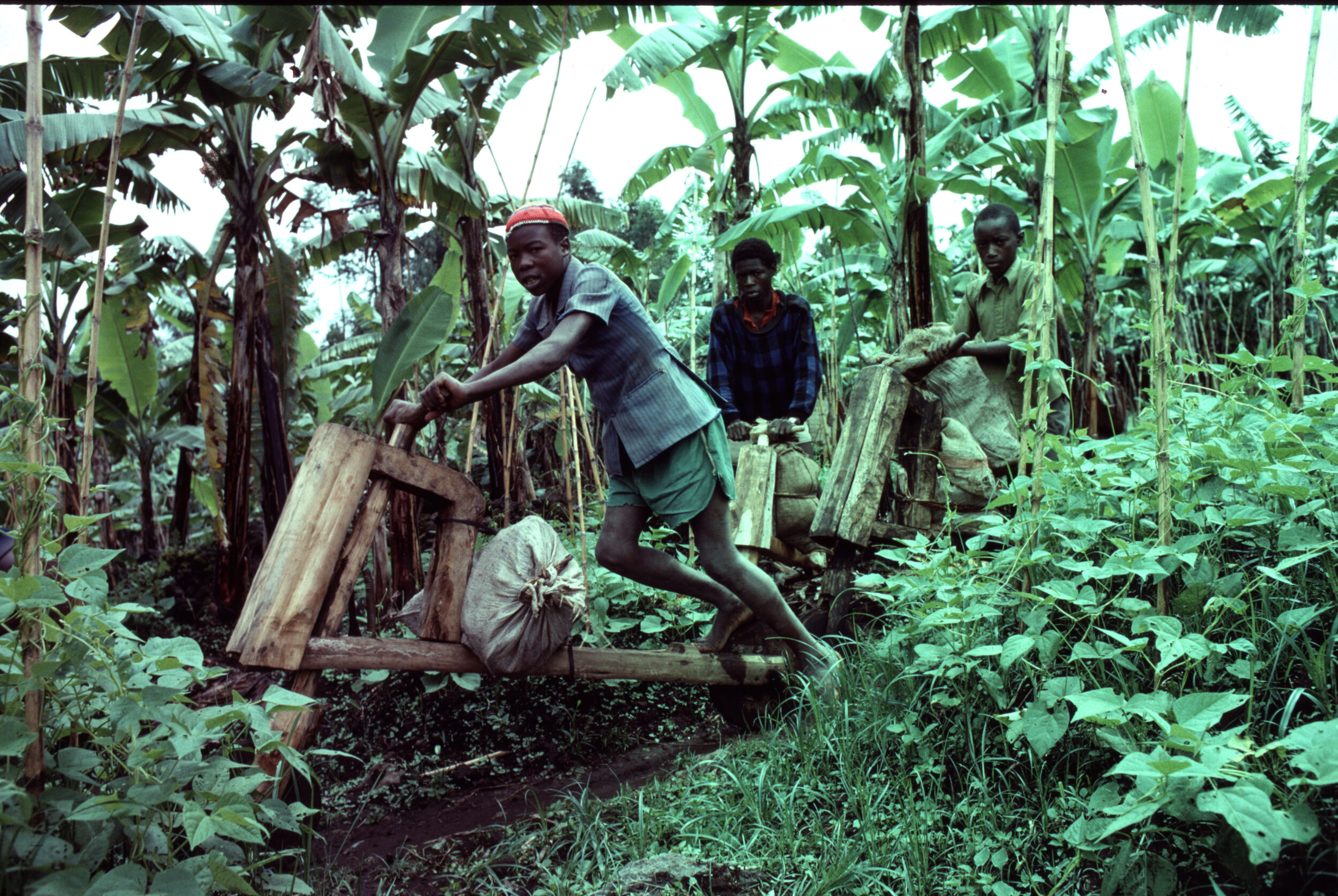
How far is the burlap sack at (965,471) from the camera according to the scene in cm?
350

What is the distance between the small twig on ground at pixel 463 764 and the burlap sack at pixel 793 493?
1.56 m

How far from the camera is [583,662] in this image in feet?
8.62

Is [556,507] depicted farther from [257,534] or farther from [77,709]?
[77,709]

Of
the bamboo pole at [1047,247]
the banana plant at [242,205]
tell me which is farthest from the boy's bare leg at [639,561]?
the banana plant at [242,205]

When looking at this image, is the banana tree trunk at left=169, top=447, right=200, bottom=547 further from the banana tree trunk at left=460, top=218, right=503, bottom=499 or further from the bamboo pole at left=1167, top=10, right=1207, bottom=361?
the bamboo pole at left=1167, top=10, right=1207, bottom=361

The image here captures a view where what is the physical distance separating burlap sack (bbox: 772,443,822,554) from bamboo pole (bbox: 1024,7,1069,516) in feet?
5.40

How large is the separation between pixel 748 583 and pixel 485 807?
43.9 inches

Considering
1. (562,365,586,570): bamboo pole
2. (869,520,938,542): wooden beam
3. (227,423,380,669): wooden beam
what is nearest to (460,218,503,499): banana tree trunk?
(562,365,586,570): bamboo pole

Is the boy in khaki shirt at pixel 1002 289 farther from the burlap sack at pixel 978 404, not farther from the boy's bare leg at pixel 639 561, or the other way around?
the boy's bare leg at pixel 639 561

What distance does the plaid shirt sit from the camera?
4102 mm

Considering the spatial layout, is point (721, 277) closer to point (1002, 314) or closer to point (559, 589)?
point (1002, 314)

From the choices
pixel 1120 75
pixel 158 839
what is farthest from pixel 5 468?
pixel 1120 75

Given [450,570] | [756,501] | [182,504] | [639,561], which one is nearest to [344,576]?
[450,570]

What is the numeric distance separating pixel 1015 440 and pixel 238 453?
4460 millimetres
